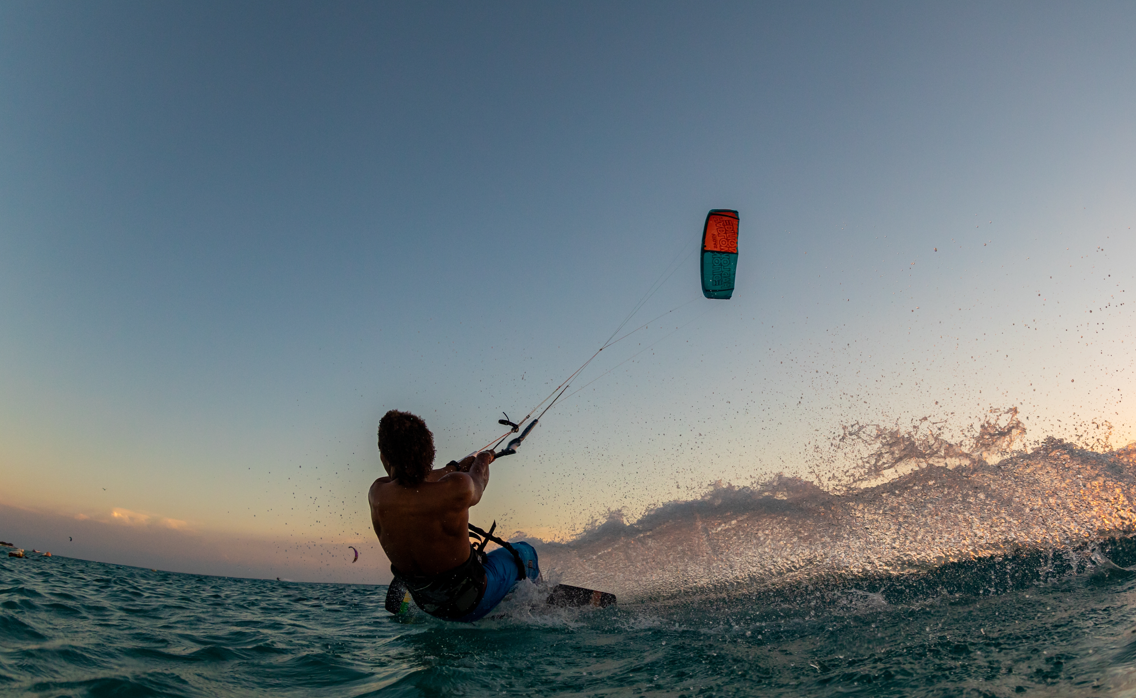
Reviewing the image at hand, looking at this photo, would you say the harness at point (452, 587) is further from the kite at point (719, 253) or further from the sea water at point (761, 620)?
the kite at point (719, 253)

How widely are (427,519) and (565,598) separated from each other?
93.9 inches

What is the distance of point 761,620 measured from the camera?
448 cm

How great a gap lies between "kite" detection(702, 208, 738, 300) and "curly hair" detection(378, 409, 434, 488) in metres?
5.55

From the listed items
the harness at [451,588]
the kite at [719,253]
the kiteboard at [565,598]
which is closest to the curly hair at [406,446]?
the harness at [451,588]

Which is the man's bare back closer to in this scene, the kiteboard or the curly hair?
the curly hair

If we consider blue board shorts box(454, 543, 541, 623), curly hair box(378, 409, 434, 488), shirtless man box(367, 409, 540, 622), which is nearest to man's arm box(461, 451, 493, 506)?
shirtless man box(367, 409, 540, 622)

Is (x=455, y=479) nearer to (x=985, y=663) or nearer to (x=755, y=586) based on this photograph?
(x=985, y=663)

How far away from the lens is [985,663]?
2.66m

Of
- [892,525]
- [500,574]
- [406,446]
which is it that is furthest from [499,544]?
[892,525]

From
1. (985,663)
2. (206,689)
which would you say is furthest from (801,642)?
(206,689)

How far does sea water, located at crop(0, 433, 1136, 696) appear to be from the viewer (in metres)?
2.88

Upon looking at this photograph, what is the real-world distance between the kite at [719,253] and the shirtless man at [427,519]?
516 cm

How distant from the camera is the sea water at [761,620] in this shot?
2.88 m

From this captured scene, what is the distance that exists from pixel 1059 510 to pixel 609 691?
19.8ft
